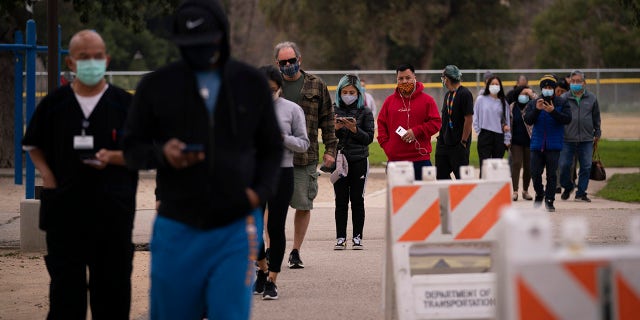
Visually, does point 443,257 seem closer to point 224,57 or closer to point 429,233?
point 429,233

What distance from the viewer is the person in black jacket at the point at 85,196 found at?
21.4 feet

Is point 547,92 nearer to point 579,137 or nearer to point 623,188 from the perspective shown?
point 579,137

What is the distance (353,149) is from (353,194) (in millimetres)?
451

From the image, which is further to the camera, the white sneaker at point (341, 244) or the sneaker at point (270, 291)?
the white sneaker at point (341, 244)

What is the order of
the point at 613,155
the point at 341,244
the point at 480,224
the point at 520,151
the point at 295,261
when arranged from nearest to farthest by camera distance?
the point at 480,224, the point at 295,261, the point at 341,244, the point at 520,151, the point at 613,155

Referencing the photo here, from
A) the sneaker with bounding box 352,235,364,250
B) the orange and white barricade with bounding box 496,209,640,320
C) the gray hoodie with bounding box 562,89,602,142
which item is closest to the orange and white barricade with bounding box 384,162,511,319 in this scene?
the orange and white barricade with bounding box 496,209,640,320

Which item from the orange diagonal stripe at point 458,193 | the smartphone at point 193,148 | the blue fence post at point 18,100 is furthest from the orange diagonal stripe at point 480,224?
the blue fence post at point 18,100

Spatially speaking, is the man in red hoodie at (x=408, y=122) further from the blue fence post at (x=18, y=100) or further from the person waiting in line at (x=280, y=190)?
the blue fence post at (x=18, y=100)

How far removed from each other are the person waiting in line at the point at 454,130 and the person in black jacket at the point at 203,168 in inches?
362

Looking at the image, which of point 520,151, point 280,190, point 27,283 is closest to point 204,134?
point 280,190

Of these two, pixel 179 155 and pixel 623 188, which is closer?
pixel 179 155

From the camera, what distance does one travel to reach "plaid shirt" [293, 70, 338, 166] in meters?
10.5

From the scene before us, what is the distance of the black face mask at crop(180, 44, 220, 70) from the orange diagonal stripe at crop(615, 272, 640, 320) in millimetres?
1922

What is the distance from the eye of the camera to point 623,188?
19375 millimetres
